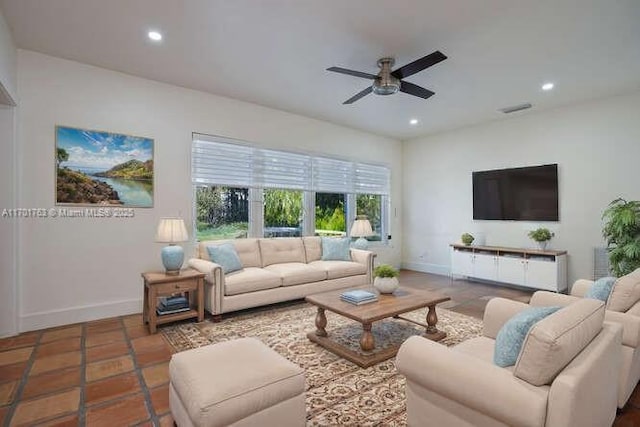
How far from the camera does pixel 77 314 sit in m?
3.71

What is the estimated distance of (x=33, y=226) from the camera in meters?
3.52

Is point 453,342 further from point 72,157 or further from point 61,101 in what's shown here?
point 61,101

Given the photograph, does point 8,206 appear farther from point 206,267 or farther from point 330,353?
point 330,353

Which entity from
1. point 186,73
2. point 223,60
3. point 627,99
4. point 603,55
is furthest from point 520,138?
point 186,73

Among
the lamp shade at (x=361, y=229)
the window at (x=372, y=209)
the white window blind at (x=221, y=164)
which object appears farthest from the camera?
the window at (x=372, y=209)

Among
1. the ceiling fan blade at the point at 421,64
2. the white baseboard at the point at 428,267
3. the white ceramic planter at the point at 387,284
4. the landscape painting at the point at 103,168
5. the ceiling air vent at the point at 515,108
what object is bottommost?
the white baseboard at the point at 428,267

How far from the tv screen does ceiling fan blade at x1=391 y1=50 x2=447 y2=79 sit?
339 cm

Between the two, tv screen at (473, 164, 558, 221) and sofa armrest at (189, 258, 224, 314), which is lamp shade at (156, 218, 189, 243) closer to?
sofa armrest at (189, 258, 224, 314)

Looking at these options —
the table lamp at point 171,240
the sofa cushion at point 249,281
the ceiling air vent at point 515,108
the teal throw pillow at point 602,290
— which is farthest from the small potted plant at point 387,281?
the ceiling air vent at point 515,108

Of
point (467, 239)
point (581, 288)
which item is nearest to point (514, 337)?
point (581, 288)

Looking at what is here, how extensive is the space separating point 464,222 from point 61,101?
21.2ft

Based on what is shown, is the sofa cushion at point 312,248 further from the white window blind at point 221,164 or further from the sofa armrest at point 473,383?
the sofa armrest at point 473,383

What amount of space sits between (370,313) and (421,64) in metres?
2.31

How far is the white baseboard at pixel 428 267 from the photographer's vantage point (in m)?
6.64
